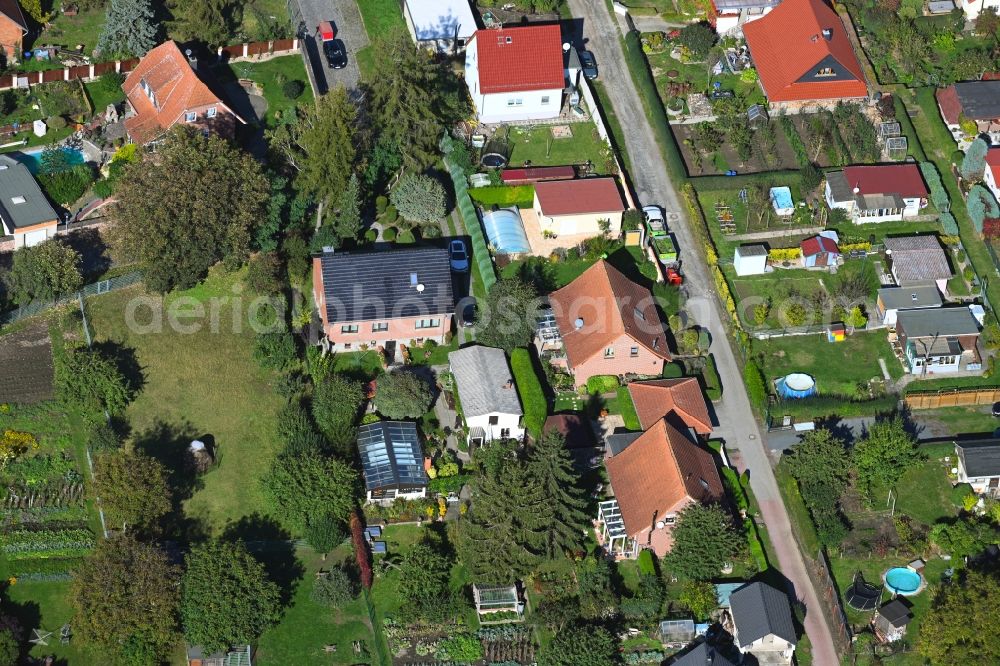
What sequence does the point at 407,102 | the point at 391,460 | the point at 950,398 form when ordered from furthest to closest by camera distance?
the point at 407,102 → the point at 950,398 → the point at 391,460

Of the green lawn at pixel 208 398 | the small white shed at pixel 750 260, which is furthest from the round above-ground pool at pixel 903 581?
the green lawn at pixel 208 398

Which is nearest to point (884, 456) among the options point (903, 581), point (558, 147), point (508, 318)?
point (903, 581)

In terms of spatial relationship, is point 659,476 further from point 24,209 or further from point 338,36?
point 338,36

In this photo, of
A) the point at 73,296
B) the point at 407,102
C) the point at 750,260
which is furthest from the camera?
the point at 407,102

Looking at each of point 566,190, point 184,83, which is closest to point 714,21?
point 566,190

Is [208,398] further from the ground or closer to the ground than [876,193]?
closer to the ground

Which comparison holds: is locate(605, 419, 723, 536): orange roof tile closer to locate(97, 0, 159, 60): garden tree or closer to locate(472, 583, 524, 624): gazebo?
locate(472, 583, 524, 624): gazebo
